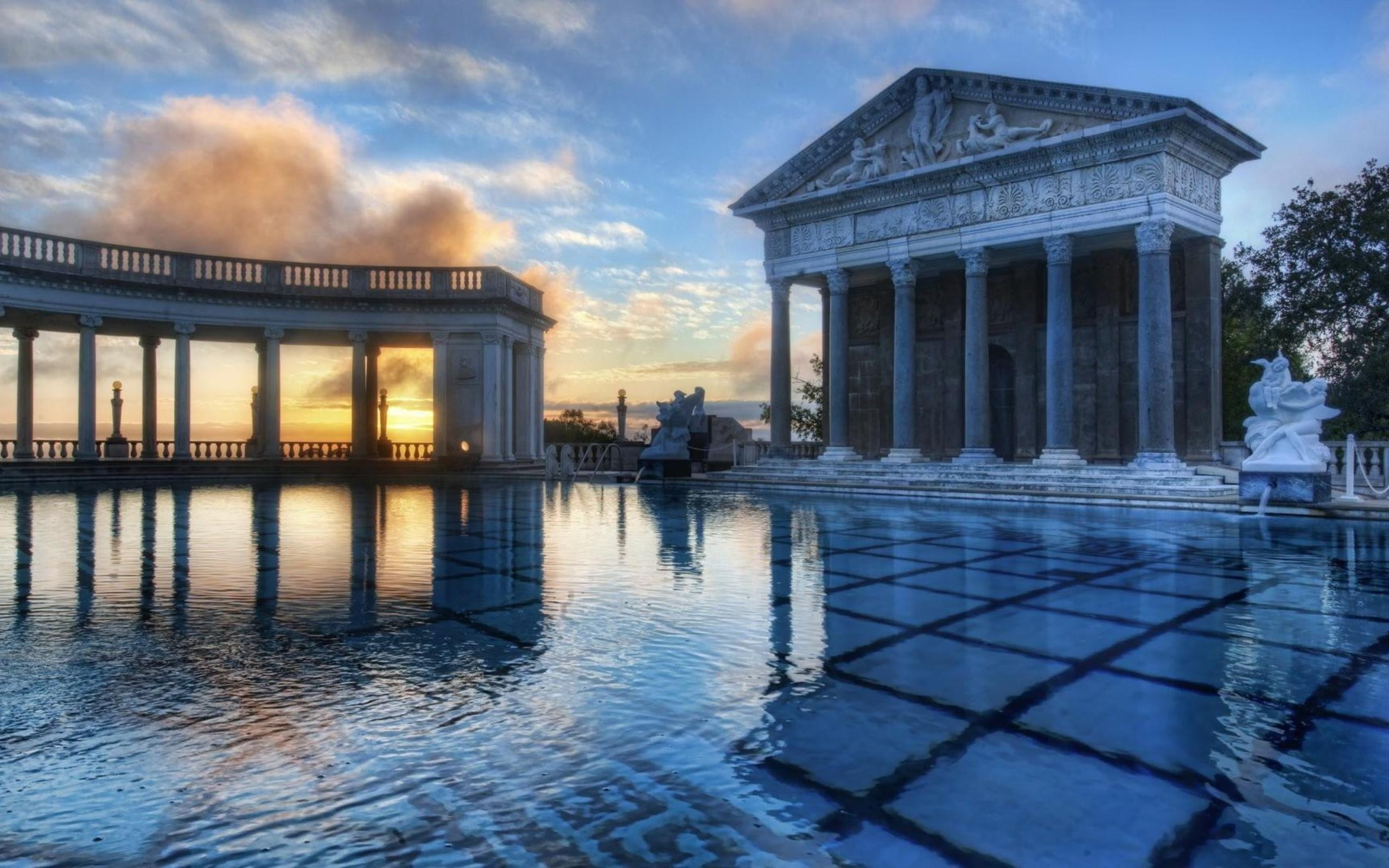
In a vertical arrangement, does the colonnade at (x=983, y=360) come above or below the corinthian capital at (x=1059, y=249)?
below

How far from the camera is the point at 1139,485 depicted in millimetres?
17625

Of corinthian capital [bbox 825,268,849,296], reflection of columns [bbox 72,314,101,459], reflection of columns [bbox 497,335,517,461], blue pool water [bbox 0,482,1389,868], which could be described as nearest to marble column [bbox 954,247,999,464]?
corinthian capital [bbox 825,268,849,296]

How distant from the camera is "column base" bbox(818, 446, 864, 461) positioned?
80.3ft

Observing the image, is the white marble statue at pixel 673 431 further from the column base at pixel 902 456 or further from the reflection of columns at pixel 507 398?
the reflection of columns at pixel 507 398

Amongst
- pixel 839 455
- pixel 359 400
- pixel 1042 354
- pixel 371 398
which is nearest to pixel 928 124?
pixel 1042 354

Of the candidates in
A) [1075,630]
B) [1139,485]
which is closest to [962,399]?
[1139,485]

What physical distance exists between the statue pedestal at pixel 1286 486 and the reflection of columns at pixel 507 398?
2264cm

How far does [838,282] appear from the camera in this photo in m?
25.1

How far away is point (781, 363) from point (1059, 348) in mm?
8223

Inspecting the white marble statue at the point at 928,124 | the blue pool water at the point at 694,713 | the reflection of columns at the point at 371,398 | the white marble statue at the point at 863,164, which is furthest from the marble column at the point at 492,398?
the blue pool water at the point at 694,713

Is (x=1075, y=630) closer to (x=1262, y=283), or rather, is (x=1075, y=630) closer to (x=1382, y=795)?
(x=1382, y=795)

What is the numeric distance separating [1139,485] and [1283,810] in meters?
16.8

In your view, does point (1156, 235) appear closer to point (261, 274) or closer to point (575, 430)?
point (261, 274)

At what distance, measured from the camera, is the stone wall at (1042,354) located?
20.7m
